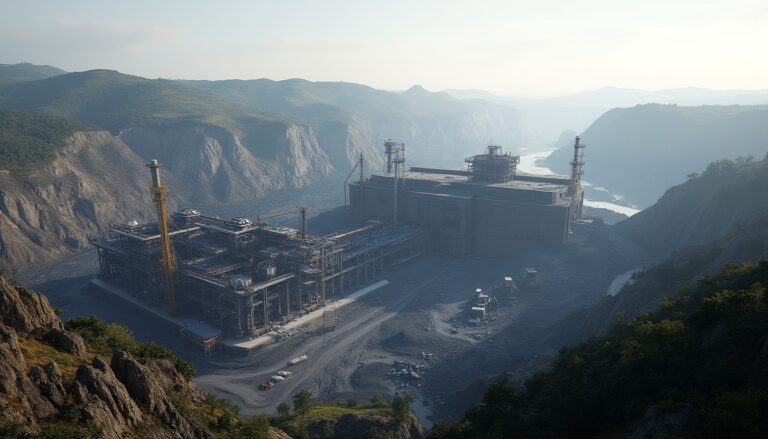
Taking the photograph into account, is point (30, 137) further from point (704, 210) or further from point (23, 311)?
point (704, 210)

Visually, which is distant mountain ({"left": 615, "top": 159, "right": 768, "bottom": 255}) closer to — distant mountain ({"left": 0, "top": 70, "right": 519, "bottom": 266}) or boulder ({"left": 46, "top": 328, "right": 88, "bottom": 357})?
boulder ({"left": 46, "top": 328, "right": 88, "bottom": 357})

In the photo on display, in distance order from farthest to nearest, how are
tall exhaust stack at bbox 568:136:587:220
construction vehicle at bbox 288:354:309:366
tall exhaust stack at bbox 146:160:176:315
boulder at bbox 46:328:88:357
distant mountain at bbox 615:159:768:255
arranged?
1. tall exhaust stack at bbox 568:136:587:220
2. distant mountain at bbox 615:159:768:255
3. tall exhaust stack at bbox 146:160:176:315
4. construction vehicle at bbox 288:354:309:366
5. boulder at bbox 46:328:88:357

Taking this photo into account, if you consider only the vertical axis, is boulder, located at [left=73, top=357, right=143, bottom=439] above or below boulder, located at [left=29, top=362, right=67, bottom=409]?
below

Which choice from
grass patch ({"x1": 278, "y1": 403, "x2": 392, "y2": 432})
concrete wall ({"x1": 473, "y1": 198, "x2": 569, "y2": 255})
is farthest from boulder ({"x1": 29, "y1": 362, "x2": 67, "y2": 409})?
concrete wall ({"x1": 473, "y1": 198, "x2": 569, "y2": 255})

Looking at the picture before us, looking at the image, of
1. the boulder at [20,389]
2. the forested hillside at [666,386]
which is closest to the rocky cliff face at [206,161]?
the boulder at [20,389]

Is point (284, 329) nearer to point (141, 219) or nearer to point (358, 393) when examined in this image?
point (358, 393)
